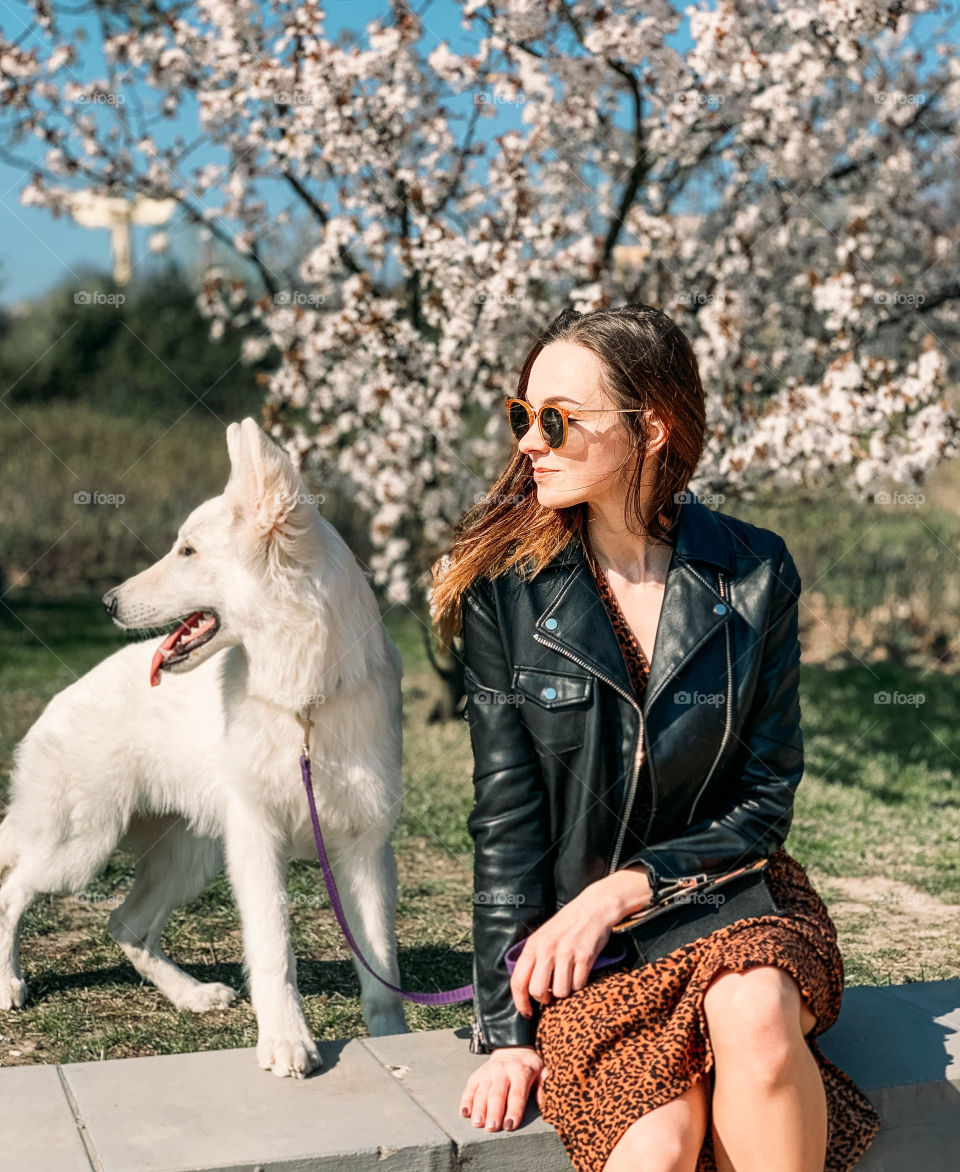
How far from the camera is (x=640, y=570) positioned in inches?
113

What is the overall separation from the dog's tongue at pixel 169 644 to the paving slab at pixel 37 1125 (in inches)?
40.9

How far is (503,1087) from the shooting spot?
251 centimetres

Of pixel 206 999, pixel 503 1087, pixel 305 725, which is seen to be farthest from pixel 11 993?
pixel 503 1087

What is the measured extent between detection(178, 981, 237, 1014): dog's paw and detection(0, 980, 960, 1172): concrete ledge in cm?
116

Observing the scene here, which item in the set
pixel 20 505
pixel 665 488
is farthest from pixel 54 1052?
pixel 20 505

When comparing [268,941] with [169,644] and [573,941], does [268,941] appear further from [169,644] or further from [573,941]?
[573,941]

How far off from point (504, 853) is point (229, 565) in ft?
3.64

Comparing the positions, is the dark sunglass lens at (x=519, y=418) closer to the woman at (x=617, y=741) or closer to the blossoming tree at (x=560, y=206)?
the woman at (x=617, y=741)

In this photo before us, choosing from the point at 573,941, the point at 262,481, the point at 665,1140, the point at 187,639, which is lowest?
the point at 665,1140

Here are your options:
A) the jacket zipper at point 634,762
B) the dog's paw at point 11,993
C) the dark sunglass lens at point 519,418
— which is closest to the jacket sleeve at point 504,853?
the jacket zipper at point 634,762

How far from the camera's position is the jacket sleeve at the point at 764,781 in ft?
8.44

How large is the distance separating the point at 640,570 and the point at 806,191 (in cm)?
604

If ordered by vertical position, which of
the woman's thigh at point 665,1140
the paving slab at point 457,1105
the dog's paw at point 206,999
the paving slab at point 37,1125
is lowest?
the dog's paw at point 206,999

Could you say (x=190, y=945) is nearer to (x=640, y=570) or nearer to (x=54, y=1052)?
(x=54, y=1052)
